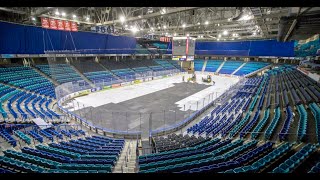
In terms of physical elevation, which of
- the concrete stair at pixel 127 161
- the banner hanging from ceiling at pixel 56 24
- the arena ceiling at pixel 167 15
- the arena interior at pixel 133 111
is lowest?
the concrete stair at pixel 127 161

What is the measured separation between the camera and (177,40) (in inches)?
1188

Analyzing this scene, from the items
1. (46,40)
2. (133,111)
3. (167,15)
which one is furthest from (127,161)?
(46,40)

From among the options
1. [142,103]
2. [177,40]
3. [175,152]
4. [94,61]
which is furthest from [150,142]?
[94,61]

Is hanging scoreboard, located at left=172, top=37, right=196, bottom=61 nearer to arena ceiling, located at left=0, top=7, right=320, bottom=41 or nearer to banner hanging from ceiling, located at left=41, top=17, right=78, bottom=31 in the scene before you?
arena ceiling, located at left=0, top=7, right=320, bottom=41

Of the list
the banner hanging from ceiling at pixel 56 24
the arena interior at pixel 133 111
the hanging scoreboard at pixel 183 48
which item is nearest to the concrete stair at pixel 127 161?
the arena interior at pixel 133 111

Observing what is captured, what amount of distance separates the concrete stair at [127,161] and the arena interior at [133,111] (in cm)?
9

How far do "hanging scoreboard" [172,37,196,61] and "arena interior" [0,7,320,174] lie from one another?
16 centimetres

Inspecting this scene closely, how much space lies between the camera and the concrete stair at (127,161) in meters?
8.55

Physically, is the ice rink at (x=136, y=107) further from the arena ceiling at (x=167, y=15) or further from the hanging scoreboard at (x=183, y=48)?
the arena ceiling at (x=167, y=15)

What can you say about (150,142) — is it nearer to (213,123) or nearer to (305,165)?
(213,123)

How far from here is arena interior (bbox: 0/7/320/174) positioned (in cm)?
827

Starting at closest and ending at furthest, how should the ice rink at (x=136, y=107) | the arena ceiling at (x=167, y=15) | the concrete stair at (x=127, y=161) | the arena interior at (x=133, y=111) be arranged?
the arena interior at (x=133, y=111)
the concrete stair at (x=127, y=161)
the ice rink at (x=136, y=107)
the arena ceiling at (x=167, y=15)

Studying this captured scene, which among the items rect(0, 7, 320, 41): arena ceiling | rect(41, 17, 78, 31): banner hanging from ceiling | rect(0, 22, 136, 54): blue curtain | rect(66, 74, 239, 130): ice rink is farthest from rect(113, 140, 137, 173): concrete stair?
rect(0, 22, 136, 54): blue curtain
